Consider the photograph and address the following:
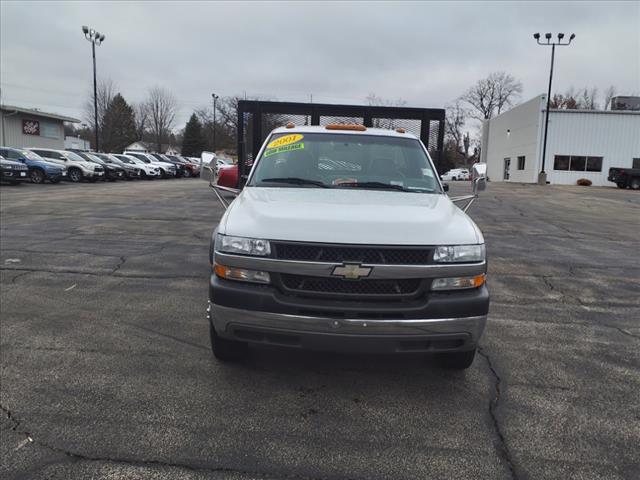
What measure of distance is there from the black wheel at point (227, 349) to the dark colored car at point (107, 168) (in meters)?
29.5

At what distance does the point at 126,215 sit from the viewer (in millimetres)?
12953

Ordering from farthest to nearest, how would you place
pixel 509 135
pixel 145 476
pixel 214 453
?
pixel 509 135, pixel 214 453, pixel 145 476

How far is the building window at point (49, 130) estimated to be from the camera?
47025 millimetres

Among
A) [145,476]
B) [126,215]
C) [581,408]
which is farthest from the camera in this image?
[126,215]

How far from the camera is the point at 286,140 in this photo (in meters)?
4.93

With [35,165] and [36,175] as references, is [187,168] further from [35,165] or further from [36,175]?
[35,165]

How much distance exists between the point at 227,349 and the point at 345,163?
6.55 feet

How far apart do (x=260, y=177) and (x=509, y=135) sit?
159 feet

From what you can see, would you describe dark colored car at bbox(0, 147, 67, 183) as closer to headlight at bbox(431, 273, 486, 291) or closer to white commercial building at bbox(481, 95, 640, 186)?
headlight at bbox(431, 273, 486, 291)

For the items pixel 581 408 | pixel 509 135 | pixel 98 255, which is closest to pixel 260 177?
pixel 581 408

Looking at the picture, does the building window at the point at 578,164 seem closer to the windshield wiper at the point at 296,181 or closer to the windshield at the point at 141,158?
the windshield at the point at 141,158

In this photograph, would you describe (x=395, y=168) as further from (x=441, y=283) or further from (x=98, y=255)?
(x=98, y=255)

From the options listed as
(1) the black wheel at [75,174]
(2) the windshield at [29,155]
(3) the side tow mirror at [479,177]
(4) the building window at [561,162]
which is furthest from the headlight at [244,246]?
(4) the building window at [561,162]

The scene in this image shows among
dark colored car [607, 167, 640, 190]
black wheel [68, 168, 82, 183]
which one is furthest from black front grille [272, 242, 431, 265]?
dark colored car [607, 167, 640, 190]
